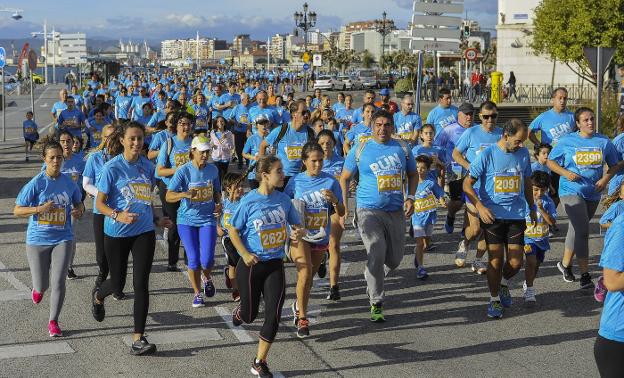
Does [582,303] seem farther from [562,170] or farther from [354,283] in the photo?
[354,283]

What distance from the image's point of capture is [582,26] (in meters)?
36.9

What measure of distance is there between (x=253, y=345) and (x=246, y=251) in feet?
3.97

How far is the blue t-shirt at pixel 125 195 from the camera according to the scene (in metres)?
7.58

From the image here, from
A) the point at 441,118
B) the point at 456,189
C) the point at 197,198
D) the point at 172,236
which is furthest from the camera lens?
the point at 441,118

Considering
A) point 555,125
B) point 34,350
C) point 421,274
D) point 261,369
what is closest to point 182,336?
point 34,350

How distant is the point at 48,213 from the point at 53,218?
68mm

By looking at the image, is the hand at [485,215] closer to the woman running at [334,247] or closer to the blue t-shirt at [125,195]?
the woman running at [334,247]

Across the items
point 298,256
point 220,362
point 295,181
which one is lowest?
point 220,362

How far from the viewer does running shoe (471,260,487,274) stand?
1034cm

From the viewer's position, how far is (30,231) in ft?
26.0

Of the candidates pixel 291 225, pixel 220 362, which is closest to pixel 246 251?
pixel 291 225

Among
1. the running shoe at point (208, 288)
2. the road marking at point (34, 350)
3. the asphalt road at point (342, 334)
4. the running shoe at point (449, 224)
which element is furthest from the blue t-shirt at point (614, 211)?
the running shoe at point (449, 224)

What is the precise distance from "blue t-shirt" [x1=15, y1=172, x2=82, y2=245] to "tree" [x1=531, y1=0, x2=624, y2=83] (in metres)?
30.7

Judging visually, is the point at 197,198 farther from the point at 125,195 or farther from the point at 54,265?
the point at 54,265
